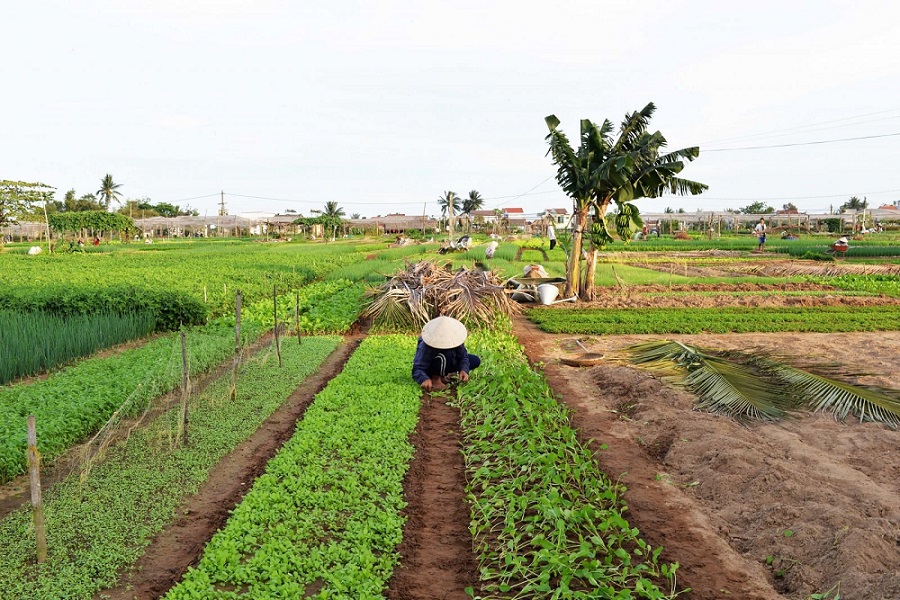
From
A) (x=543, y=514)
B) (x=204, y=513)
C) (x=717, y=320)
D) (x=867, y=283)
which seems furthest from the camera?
(x=867, y=283)

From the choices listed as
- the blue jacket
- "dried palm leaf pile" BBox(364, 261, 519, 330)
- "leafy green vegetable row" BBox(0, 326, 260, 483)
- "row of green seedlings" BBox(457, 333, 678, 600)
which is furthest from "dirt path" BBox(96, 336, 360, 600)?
"dried palm leaf pile" BBox(364, 261, 519, 330)

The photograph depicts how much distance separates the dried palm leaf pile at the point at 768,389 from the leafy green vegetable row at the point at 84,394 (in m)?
6.30

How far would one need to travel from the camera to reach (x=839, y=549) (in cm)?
392

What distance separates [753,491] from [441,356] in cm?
401

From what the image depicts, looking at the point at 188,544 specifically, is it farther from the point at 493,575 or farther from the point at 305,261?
the point at 305,261

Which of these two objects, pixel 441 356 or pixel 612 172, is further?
pixel 612 172

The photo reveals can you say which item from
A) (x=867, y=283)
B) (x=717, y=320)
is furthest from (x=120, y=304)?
(x=867, y=283)

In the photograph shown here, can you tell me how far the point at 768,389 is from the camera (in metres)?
7.54

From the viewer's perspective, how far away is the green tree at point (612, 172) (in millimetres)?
14852

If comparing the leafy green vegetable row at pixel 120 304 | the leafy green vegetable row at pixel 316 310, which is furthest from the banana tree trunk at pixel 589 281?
the leafy green vegetable row at pixel 120 304

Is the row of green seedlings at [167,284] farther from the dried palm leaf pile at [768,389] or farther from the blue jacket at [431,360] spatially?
the dried palm leaf pile at [768,389]

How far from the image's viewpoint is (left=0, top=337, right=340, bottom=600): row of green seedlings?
3725 millimetres

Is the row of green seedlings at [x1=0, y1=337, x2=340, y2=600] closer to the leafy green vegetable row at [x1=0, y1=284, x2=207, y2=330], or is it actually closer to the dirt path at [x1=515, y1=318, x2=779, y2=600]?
the dirt path at [x1=515, y1=318, x2=779, y2=600]

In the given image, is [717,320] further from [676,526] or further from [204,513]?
[204,513]
